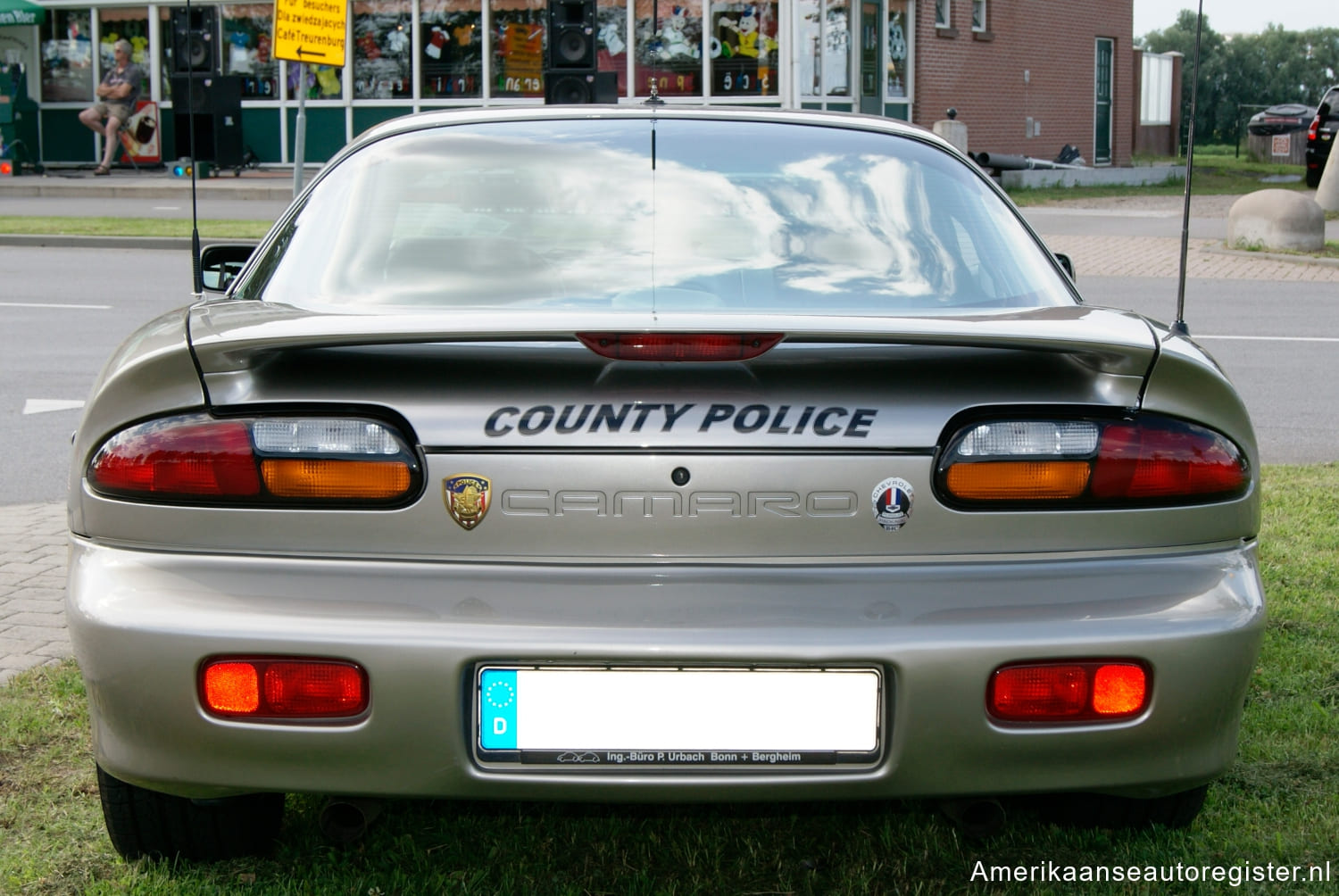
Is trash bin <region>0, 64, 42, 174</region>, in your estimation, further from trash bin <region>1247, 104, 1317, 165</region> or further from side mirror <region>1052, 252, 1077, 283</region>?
trash bin <region>1247, 104, 1317, 165</region>

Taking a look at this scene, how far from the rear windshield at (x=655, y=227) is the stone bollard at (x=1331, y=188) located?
780 inches

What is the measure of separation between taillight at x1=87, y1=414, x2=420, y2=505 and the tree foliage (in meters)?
69.6

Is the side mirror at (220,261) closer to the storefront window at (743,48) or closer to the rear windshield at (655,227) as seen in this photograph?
the rear windshield at (655,227)

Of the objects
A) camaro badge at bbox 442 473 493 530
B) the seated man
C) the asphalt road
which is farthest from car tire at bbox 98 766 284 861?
the seated man

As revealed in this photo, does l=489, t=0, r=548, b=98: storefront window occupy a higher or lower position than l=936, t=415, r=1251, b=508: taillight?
higher

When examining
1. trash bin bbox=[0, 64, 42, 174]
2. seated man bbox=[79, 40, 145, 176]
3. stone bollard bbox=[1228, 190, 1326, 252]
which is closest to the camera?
stone bollard bbox=[1228, 190, 1326, 252]

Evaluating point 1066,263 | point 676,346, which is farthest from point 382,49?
point 676,346

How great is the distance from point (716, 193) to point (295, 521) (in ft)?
3.98

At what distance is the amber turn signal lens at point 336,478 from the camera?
223 centimetres

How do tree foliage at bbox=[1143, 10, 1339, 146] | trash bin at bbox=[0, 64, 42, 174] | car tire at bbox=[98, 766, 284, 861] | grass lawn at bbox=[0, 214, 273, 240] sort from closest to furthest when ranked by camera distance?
1. car tire at bbox=[98, 766, 284, 861]
2. grass lawn at bbox=[0, 214, 273, 240]
3. trash bin at bbox=[0, 64, 42, 174]
4. tree foliage at bbox=[1143, 10, 1339, 146]

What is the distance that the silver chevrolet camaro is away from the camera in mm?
2197

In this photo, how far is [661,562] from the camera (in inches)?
87.8

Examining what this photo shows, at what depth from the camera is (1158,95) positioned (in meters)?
43.5

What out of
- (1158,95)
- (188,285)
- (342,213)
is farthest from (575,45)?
(1158,95)
